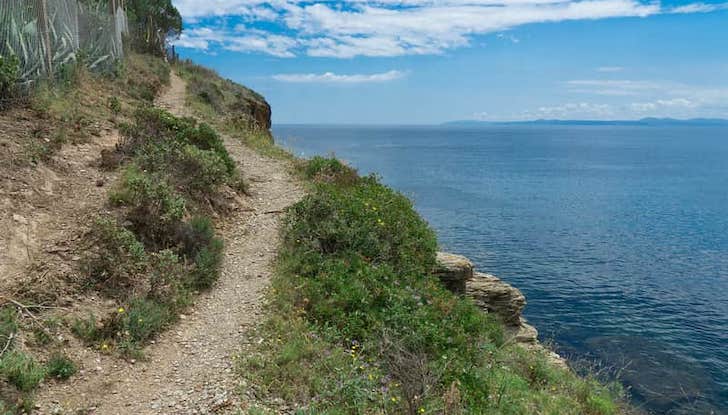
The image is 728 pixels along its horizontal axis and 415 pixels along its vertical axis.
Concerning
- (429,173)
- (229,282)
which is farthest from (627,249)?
(429,173)

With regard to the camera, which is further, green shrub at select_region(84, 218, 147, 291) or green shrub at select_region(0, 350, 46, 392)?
green shrub at select_region(84, 218, 147, 291)

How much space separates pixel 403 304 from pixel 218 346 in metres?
3.43

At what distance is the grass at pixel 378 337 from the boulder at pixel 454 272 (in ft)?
3.17

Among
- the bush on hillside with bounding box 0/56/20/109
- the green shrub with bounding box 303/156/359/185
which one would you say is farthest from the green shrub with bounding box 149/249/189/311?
the green shrub with bounding box 303/156/359/185

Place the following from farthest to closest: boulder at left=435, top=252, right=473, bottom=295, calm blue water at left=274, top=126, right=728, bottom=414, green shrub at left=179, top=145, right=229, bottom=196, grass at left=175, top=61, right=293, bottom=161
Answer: grass at left=175, top=61, right=293, bottom=161, calm blue water at left=274, top=126, right=728, bottom=414, boulder at left=435, top=252, right=473, bottom=295, green shrub at left=179, top=145, right=229, bottom=196

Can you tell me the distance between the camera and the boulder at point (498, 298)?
16719 mm

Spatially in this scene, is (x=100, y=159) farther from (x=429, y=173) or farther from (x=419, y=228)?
(x=429, y=173)

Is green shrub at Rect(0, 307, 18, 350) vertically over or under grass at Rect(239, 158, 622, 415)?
over

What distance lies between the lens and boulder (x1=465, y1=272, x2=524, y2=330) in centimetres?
1672

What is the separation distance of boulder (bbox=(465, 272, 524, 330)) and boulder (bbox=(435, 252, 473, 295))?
213 centimetres

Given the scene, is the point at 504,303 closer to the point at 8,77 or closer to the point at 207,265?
the point at 207,265

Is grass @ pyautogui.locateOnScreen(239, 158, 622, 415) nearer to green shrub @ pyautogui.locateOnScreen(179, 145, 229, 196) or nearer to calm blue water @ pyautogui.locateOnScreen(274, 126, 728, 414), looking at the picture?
green shrub @ pyautogui.locateOnScreen(179, 145, 229, 196)

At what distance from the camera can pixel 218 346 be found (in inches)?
313

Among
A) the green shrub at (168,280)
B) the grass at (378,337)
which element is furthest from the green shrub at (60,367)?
the grass at (378,337)
